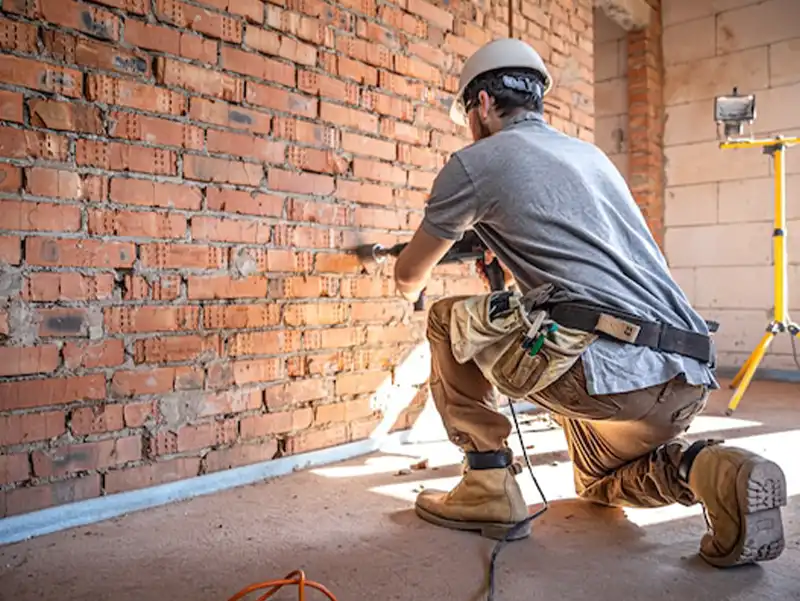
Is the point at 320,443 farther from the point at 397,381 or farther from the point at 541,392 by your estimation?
the point at 541,392

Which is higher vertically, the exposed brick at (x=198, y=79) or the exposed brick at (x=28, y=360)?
the exposed brick at (x=198, y=79)

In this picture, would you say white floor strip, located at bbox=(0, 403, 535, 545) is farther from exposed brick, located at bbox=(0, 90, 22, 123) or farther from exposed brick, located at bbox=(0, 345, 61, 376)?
exposed brick, located at bbox=(0, 90, 22, 123)

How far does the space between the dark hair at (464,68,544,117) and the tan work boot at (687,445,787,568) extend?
0.98 metres

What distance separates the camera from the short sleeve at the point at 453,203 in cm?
154

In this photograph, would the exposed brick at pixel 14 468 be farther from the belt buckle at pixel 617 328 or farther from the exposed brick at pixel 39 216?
the belt buckle at pixel 617 328

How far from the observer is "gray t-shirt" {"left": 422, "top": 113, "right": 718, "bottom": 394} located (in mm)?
1443

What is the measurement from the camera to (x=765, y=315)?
183 inches

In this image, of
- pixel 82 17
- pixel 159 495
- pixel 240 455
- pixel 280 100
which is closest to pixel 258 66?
pixel 280 100

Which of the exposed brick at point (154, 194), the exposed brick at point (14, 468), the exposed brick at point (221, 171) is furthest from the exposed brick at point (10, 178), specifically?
the exposed brick at point (14, 468)

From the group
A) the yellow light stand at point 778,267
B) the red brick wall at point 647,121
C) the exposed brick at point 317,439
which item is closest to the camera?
the exposed brick at point 317,439

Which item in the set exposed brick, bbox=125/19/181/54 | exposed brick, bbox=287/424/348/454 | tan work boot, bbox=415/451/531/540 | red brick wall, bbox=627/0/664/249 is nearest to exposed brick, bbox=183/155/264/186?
exposed brick, bbox=125/19/181/54

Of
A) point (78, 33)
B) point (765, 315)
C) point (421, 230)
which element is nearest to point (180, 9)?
point (78, 33)

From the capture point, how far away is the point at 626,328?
141 cm

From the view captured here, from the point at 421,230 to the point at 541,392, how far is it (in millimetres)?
499
